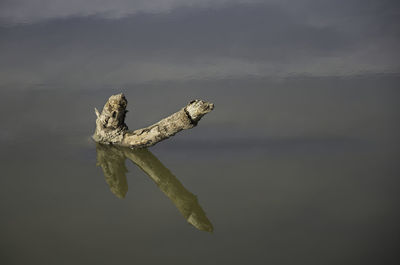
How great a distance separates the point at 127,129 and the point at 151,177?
57cm

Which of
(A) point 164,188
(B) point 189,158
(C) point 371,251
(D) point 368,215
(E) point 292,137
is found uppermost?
(E) point 292,137

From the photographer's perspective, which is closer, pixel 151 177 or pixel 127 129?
pixel 151 177

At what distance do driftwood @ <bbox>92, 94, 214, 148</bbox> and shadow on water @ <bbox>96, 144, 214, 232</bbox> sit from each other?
0.20 feet

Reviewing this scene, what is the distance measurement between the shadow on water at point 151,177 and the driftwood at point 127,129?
6 centimetres

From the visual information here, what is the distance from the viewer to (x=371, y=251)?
2604mm

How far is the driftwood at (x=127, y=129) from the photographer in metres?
3.48

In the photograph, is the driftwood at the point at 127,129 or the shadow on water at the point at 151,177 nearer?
the shadow on water at the point at 151,177

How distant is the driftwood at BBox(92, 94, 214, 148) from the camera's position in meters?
3.48

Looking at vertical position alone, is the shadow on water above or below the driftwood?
below

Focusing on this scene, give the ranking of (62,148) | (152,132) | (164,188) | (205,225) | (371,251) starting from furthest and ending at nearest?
(62,148) < (152,132) < (164,188) < (205,225) < (371,251)

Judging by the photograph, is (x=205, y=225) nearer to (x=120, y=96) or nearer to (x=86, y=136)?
(x=120, y=96)

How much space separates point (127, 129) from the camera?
385cm

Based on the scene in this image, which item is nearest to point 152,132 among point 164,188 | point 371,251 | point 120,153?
point 120,153

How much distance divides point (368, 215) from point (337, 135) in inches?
46.6
